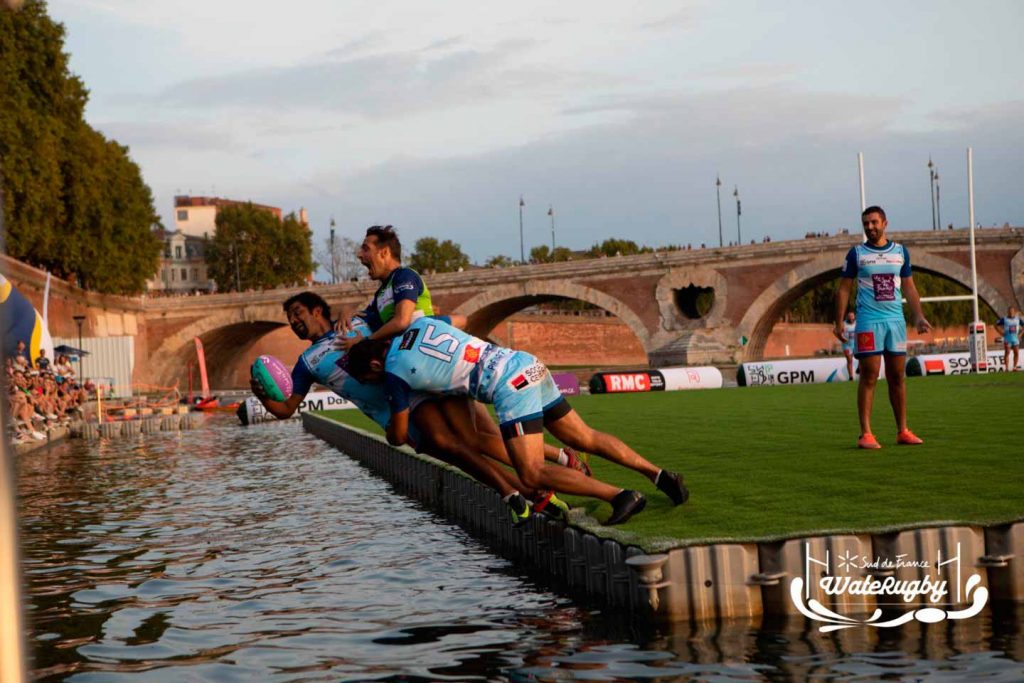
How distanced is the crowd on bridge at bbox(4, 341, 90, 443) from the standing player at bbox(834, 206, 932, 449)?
16783mm

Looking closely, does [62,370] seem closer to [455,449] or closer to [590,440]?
[455,449]

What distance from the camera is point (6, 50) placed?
50562 mm

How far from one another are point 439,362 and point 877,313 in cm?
484

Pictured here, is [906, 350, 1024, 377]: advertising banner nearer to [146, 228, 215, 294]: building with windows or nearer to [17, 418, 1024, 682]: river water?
[17, 418, 1024, 682]: river water

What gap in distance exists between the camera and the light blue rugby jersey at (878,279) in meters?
11.0

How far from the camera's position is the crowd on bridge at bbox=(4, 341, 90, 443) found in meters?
26.3

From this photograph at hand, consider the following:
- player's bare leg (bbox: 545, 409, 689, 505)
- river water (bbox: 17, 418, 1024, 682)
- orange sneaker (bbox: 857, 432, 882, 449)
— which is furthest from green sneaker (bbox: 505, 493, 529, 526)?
orange sneaker (bbox: 857, 432, 882, 449)

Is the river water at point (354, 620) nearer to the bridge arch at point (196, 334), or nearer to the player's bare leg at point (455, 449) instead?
the player's bare leg at point (455, 449)

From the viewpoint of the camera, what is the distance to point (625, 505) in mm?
7734

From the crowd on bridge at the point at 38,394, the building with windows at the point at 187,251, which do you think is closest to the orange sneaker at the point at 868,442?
the crowd on bridge at the point at 38,394

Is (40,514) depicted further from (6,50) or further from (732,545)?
(6,50)

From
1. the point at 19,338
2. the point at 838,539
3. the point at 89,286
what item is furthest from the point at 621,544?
the point at 89,286

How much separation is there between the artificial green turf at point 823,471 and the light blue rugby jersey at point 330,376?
5.78ft

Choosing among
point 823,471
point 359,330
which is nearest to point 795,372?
point 823,471
